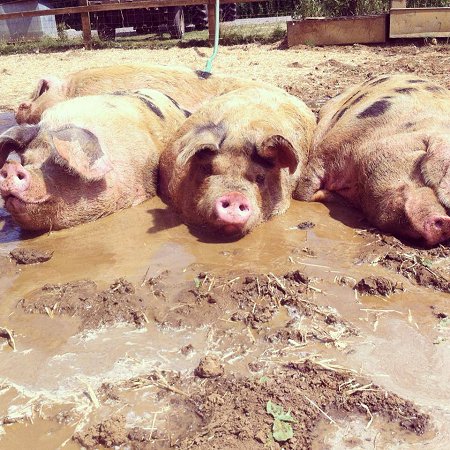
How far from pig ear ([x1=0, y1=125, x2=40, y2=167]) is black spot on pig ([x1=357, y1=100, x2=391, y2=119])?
2669 millimetres

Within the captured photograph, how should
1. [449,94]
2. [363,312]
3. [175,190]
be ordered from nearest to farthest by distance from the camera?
1. [363,312]
2. [175,190]
3. [449,94]

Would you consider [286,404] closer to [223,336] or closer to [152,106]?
[223,336]

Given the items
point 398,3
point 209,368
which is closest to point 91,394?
point 209,368

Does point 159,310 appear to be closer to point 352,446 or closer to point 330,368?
point 330,368

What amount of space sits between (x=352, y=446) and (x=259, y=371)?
63cm

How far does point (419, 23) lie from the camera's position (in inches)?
502

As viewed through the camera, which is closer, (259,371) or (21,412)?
(21,412)

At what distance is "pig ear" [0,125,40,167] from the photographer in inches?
190

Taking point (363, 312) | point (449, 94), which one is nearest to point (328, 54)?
point (449, 94)

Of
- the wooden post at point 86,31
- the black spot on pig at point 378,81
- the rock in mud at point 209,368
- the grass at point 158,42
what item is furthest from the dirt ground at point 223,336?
the wooden post at point 86,31

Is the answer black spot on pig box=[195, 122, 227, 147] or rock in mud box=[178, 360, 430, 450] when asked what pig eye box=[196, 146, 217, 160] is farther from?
rock in mud box=[178, 360, 430, 450]

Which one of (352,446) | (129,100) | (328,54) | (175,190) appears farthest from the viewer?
(328,54)

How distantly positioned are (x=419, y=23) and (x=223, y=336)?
11.2 meters

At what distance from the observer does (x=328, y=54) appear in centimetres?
1231
